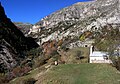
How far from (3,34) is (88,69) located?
109 metres

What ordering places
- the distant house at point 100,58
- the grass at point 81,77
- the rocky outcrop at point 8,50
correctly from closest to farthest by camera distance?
the grass at point 81,77 → the distant house at point 100,58 → the rocky outcrop at point 8,50

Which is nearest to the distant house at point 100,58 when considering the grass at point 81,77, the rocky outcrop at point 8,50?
the grass at point 81,77

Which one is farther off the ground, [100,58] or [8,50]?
[100,58]

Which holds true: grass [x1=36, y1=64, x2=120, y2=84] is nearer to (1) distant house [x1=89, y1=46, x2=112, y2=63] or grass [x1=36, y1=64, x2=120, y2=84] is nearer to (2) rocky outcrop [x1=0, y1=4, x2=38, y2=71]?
(1) distant house [x1=89, y1=46, x2=112, y2=63]

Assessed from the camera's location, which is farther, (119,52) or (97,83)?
(119,52)

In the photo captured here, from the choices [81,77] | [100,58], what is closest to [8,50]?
[100,58]

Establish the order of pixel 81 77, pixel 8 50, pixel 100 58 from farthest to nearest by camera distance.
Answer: pixel 8 50 < pixel 100 58 < pixel 81 77

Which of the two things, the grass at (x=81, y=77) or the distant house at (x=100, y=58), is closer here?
the grass at (x=81, y=77)

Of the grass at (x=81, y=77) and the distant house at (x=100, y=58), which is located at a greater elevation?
the distant house at (x=100, y=58)

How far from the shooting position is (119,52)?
191 ft

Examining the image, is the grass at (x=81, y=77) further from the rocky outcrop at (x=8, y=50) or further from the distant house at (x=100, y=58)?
the rocky outcrop at (x=8, y=50)

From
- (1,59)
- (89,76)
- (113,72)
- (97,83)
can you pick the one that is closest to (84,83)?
(97,83)

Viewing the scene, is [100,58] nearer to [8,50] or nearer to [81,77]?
[81,77]

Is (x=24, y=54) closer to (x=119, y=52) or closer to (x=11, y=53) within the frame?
(x=11, y=53)
